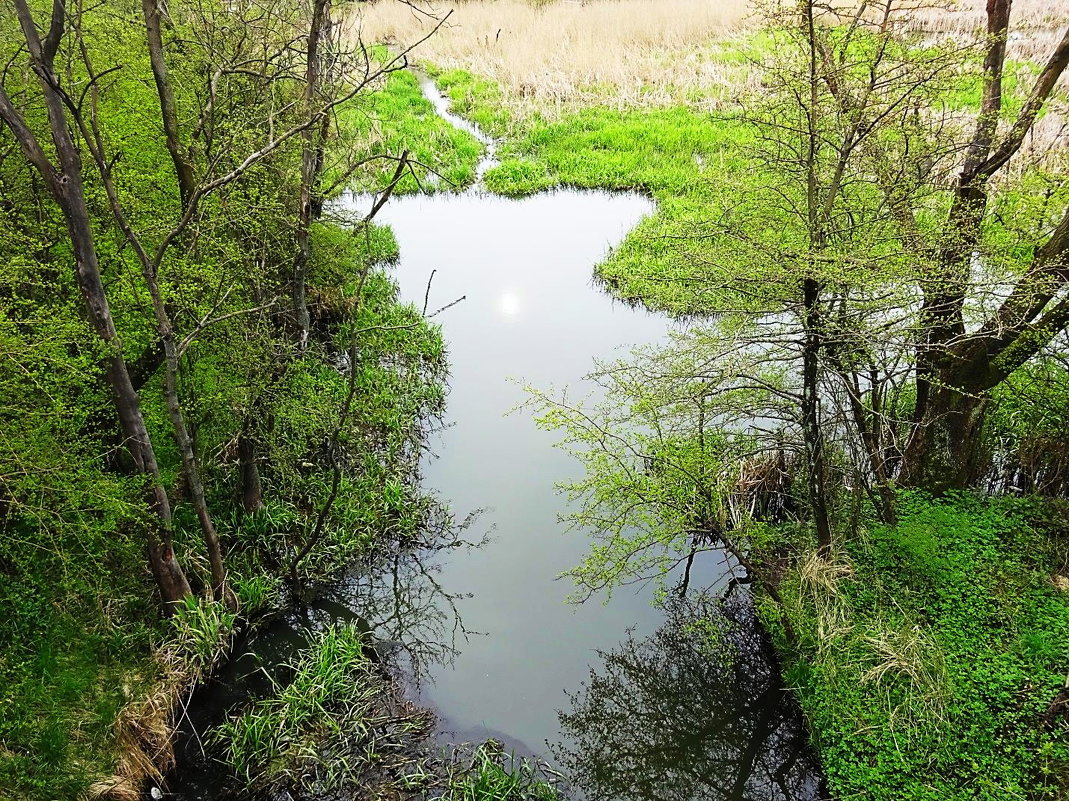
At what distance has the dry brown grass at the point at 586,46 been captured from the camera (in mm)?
20109

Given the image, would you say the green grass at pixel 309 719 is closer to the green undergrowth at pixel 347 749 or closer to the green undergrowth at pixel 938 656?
the green undergrowth at pixel 347 749

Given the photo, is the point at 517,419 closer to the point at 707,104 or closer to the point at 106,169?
the point at 106,169

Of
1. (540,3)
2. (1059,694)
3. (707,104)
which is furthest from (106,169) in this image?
(540,3)

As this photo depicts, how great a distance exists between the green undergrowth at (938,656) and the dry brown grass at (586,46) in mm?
15701

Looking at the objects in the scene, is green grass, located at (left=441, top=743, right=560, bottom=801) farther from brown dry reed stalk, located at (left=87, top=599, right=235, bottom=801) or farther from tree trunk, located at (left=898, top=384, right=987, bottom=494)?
tree trunk, located at (left=898, top=384, right=987, bottom=494)

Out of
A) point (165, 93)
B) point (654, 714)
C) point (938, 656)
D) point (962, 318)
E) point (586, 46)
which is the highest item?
point (586, 46)

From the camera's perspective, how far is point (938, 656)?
5344 mm

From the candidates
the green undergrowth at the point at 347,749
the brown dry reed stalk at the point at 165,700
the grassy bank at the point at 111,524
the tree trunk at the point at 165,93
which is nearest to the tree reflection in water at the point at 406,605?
the grassy bank at the point at 111,524

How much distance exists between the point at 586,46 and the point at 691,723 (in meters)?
21.3

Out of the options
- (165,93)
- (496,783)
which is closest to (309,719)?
(496,783)

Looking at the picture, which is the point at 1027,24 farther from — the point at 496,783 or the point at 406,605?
the point at 496,783

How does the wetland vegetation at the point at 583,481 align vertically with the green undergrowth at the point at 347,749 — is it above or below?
above

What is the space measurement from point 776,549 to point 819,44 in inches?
173

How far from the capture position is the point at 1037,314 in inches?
256
